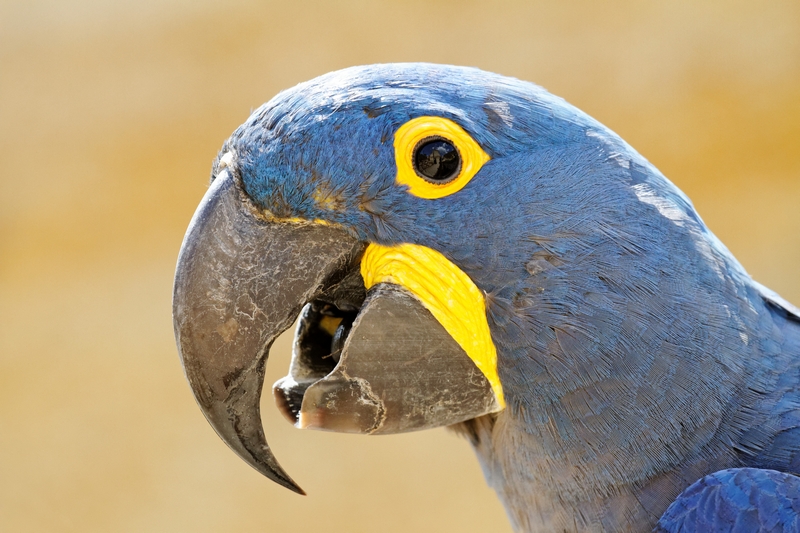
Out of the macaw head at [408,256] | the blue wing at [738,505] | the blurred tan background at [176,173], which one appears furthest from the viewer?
the blurred tan background at [176,173]

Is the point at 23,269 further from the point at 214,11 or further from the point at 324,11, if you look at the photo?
the point at 324,11

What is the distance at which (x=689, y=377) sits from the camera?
156cm

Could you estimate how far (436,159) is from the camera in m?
1.55

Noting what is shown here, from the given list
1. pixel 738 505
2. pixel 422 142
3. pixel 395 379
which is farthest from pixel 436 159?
pixel 738 505

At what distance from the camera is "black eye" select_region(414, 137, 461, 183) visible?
5.09 feet

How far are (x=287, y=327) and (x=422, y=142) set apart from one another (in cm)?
45

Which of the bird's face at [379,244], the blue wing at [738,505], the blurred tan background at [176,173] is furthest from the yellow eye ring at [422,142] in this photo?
the blurred tan background at [176,173]

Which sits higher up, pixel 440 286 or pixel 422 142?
pixel 422 142

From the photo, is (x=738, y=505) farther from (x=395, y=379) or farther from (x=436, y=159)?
(x=436, y=159)

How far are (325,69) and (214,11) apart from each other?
822mm

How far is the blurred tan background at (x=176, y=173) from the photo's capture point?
5.13m

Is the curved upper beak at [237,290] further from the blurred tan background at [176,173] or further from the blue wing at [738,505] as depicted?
the blurred tan background at [176,173]

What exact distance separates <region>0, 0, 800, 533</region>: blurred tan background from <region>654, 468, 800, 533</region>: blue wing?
12.3 ft

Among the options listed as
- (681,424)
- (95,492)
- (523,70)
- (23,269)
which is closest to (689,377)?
(681,424)
